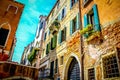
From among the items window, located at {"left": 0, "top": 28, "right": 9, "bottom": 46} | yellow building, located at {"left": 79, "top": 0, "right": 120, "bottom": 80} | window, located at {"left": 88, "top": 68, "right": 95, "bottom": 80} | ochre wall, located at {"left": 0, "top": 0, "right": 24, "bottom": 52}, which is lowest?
window, located at {"left": 88, "top": 68, "right": 95, "bottom": 80}

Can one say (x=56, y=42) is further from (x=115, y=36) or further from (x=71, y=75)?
(x=115, y=36)

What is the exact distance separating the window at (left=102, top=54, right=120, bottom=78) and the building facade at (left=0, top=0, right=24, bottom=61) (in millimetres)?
11760

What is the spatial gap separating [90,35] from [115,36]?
6.50 ft

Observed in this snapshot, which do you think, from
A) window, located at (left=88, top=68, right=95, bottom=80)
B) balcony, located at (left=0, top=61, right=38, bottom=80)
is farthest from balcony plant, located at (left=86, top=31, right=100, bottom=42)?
balcony, located at (left=0, top=61, right=38, bottom=80)

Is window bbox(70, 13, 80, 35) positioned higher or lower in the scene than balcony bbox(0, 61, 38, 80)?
higher

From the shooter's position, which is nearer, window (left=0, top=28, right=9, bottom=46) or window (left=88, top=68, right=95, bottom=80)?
window (left=88, top=68, right=95, bottom=80)

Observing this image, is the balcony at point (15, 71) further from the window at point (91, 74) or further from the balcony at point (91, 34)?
the balcony at point (91, 34)

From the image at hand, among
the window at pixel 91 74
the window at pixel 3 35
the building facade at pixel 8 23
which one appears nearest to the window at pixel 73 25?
the window at pixel 91 74

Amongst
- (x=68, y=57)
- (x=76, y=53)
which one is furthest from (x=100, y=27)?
(x=68, y=57)

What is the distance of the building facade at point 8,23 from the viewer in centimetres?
1473

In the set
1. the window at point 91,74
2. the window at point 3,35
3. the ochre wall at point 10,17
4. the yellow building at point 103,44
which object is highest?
the ochre wall at point 10,17

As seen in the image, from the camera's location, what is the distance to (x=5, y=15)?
16484 millimetres

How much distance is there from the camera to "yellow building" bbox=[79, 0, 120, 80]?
20.7ft

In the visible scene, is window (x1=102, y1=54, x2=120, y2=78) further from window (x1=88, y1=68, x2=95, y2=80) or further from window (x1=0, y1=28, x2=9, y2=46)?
window (x1=0, y1=28, x2=9, y2=46)
